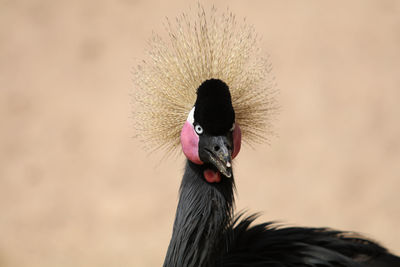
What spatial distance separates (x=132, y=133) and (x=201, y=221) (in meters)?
2.18

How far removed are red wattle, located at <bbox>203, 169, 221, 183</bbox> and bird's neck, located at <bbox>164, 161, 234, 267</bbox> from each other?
0.01 m

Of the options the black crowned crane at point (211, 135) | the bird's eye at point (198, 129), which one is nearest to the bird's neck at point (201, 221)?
the black crowned crane at point (211, 135)

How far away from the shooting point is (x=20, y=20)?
12.0 feet

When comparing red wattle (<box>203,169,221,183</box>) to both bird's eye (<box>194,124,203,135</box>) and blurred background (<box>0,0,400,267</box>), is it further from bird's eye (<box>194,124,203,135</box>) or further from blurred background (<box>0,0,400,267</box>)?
blurred background (<box>0,0,400,267</box>)

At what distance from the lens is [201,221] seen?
1.33m

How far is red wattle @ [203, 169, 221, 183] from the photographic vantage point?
1.34 m

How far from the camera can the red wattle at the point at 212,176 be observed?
1343 millimetres

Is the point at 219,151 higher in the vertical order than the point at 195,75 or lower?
lower

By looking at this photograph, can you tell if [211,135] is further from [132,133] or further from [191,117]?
[132,133]

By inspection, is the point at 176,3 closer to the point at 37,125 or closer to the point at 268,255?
the point at 37,125

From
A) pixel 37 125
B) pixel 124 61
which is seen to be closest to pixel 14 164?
pixel 37 125

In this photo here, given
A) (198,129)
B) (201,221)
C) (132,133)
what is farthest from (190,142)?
(132,133)

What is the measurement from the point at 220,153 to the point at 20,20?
289cm

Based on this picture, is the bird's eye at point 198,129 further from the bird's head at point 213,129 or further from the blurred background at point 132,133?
the blurred background at point 132,133
